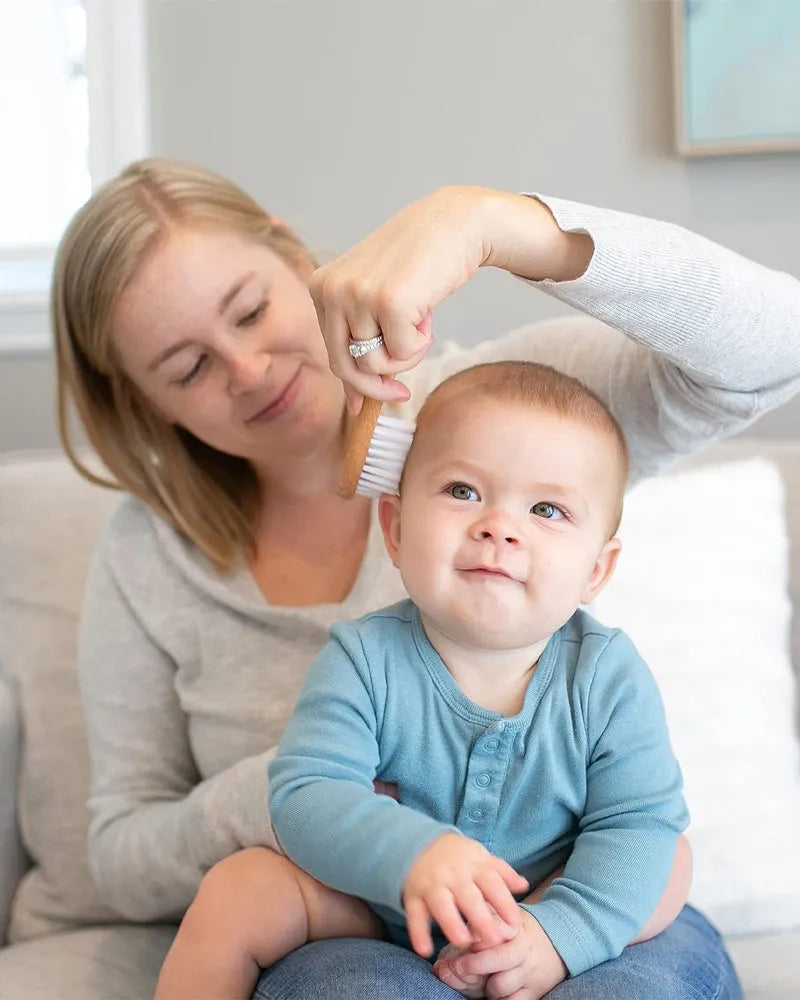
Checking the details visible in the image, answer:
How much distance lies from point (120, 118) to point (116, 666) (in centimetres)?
105

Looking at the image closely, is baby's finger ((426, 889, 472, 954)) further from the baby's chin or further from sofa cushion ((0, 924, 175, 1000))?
sofa cushion ((0, 924, 175, 1000))

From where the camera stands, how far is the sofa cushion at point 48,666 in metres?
1.40

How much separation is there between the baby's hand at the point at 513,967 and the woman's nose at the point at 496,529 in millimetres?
270

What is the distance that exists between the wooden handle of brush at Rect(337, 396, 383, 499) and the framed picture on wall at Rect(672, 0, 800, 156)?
1057 millimetres

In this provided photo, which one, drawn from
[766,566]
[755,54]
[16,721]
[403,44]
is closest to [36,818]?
[16,721]

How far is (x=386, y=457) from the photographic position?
94 centimetres

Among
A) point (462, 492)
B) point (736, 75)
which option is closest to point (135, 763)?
point (462, 492)

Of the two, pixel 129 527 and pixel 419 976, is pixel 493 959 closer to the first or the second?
pixel 419 976

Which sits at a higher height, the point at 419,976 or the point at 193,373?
the point at 193,373

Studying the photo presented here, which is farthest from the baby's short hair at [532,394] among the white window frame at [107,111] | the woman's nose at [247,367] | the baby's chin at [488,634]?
the white window frame at [107,111]

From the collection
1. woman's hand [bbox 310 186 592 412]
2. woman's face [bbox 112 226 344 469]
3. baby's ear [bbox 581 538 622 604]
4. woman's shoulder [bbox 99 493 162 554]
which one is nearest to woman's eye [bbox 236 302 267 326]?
woman's face [bbox 112 226 344 469]

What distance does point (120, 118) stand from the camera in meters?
1.92

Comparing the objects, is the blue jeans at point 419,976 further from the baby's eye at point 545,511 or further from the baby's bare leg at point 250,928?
the baby's eye at point 545,511

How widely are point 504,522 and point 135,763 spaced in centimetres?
61
